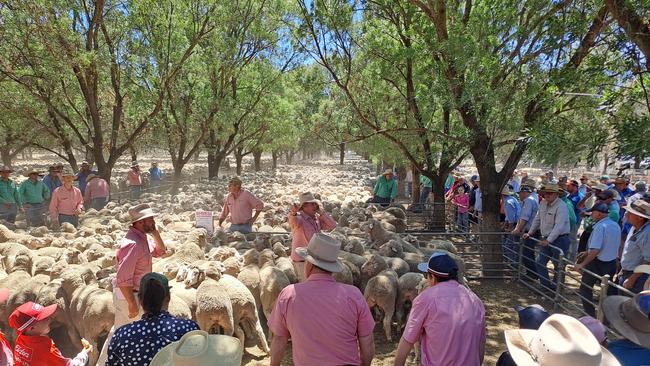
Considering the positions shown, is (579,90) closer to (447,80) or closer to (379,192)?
(447,80)

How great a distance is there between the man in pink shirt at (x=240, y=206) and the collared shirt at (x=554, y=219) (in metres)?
5.32

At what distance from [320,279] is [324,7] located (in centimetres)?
722

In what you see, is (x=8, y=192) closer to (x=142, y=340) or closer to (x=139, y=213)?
(x=139, y=213)

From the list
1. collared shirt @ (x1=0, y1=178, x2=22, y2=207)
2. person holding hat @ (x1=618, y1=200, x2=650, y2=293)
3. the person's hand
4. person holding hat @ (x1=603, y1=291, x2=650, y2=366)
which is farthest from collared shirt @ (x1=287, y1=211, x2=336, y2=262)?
collared shirt @ (x1=0, y1=178, x2=22, y2=207)

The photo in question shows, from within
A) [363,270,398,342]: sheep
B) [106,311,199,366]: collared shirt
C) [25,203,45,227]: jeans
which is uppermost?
[106,311,199,366]: collared shirt

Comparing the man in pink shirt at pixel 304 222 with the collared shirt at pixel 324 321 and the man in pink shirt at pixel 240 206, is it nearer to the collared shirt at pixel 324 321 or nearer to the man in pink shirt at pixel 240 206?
the man in pink shirt at pixel 240 206

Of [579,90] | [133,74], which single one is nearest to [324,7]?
[579,90]

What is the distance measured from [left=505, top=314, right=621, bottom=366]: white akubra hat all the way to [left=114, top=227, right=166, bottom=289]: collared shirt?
348 centimetres

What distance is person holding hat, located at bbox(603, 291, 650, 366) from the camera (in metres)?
2.49

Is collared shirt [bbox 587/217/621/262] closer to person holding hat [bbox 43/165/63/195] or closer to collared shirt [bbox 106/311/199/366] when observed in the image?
collared shirt [bbox 106/311/199/366]

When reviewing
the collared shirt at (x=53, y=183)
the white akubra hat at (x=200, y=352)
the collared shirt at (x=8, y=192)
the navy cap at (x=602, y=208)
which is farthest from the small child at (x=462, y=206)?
the collared shirt at (x=8, y=192)

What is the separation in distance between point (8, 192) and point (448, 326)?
1123cm

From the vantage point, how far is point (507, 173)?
8.23 meters

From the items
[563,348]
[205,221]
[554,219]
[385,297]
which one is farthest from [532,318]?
[205,221]
